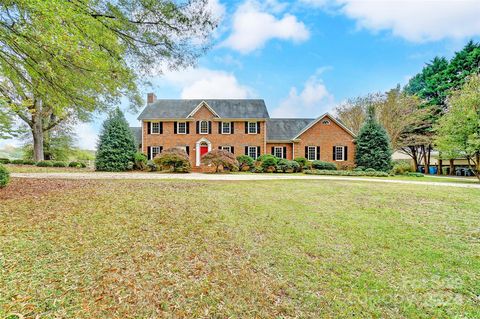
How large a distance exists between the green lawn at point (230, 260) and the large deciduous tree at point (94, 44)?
11.9ft

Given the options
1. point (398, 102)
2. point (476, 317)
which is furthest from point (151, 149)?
point (398, 102)

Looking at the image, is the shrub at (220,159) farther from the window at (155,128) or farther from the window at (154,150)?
the window at (155,128)

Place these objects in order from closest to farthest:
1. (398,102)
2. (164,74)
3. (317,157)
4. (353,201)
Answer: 1. (164,74)
2. (353,201)
3. (317,157)
4. (398,102)

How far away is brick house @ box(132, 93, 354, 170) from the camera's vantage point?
80.0ft

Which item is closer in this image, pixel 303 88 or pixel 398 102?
pixel 303 88

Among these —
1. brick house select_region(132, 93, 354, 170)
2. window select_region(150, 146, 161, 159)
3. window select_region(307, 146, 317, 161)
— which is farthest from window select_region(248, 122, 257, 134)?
window select_region(150, 146, 161, 159)

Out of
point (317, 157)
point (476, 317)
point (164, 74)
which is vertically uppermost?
point (164, 74)

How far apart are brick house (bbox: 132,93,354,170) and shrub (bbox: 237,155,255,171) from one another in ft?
7.23

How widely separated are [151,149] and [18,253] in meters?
21.9

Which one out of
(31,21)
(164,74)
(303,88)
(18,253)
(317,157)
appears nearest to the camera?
(18,253)

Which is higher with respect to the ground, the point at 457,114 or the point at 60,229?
the point at 457,114

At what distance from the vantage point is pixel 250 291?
10.8 ft

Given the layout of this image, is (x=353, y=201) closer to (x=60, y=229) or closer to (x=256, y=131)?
(x=60, y=229)

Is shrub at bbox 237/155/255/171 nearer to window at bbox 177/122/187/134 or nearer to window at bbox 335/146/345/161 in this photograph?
window at bbox 177/122/187/134
